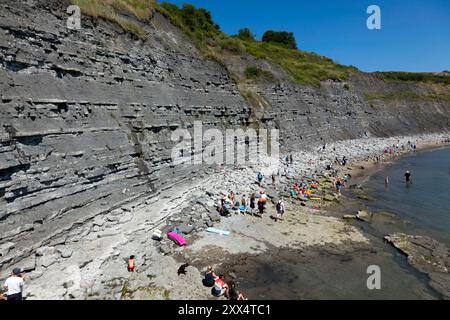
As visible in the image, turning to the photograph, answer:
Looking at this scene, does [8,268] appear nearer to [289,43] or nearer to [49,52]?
[49,52]

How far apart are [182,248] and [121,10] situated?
16631mm

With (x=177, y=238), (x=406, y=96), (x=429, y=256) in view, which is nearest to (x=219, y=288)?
(x=177, y=238)

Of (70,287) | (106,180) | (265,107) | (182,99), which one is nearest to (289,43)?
(265,107)

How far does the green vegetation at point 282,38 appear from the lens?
8462 centimetres

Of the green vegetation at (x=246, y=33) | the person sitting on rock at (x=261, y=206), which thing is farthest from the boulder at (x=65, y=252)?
the green vegetation at (x=246, y=33)

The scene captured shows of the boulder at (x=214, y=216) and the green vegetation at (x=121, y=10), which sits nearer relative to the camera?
the boulder at (x=214, y=216)

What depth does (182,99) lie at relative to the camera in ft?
79.5

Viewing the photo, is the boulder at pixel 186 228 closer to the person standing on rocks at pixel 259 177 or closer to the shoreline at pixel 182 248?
Answer: the shoreline at pixel 182 248

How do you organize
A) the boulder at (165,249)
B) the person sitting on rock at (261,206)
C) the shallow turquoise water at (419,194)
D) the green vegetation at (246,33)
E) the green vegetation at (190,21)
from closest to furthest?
the boulder at (165,249) → the person sitting on rock at (261,206) → the shallow turquoise water at (419,194) → the green vegetation at (190,21) → the green vegetation at (246,33)

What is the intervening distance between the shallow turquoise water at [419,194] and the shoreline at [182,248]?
17.0 ft

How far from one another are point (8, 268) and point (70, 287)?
7.45 feet

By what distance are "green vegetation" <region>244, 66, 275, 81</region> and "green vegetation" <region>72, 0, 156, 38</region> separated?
19118 millimetres

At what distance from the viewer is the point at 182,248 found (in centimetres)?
1452

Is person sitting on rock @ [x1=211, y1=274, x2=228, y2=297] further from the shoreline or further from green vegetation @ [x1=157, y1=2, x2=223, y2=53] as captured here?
green vegetation @ [x1=157, y1=2, x2=223, y2=53]
